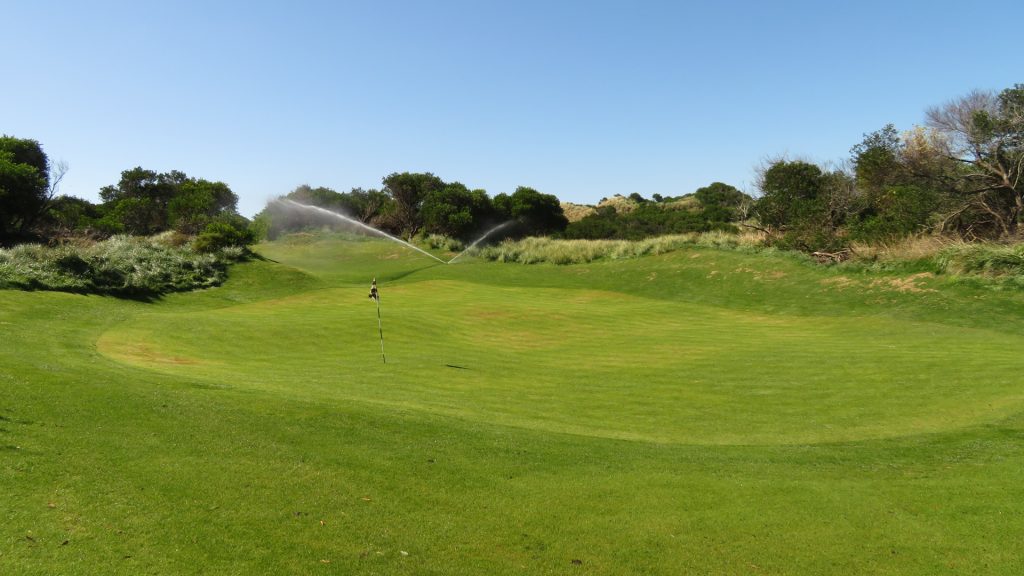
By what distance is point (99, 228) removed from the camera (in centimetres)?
7150

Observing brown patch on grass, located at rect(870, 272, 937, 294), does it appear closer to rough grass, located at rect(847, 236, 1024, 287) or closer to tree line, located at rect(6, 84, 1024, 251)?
rough grass, located at rect(847, 236, 1024, 287)

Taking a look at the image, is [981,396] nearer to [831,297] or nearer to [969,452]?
[969,452]

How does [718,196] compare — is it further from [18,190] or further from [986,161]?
[18,190]

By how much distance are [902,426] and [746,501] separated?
6282 millimetres

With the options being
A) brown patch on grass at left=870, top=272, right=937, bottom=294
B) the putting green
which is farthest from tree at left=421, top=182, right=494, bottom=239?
brown patch on grass at left=870, top=272, right=937, bottom=294

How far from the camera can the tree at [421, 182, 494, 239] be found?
3167 inches

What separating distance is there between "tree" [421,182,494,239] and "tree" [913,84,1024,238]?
53.0 meters

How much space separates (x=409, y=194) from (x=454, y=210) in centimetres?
1072

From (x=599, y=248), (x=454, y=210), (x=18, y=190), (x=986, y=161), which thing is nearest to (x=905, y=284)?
(x=986, y=161)

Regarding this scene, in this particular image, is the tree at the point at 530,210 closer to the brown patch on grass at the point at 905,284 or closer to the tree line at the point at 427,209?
the tree line at the point at 427,209

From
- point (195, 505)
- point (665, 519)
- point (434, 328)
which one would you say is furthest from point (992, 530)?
point (434, 328)

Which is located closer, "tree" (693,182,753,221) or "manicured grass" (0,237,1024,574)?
"manicured grass" (0,237,1024,574)

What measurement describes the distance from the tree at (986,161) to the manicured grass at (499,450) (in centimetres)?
1917

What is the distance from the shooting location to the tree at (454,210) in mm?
80438
